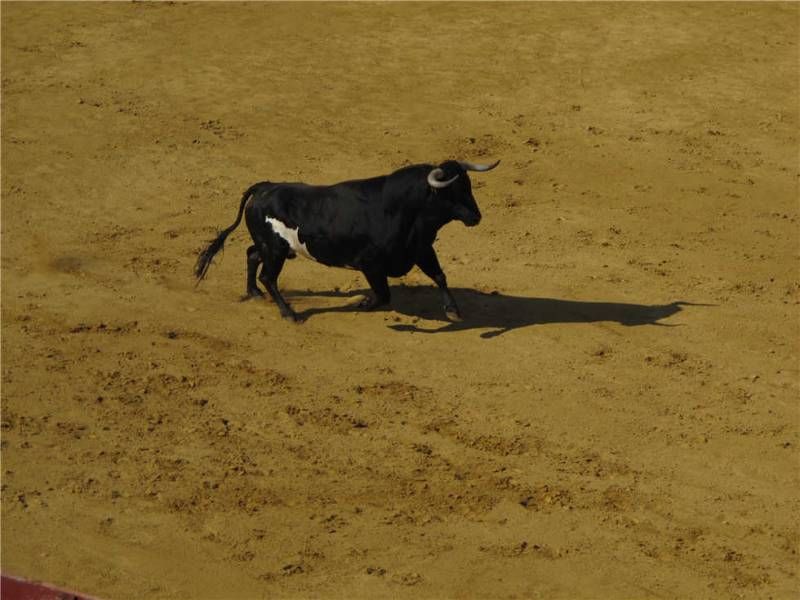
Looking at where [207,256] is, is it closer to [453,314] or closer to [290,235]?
[290,235]

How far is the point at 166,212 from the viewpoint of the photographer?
49.2ft

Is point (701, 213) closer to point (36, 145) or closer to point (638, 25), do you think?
point (638, 25)

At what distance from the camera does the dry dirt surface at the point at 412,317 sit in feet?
32.1

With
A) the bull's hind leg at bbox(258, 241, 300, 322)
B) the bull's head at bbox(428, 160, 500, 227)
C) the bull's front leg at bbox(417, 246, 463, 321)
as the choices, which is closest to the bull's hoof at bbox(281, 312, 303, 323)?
the bull's hind leg at bbox(258, 241, 300, 322)

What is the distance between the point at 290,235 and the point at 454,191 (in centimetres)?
133

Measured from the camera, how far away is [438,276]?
495 inches

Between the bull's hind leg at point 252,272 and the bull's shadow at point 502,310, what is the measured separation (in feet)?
1.05

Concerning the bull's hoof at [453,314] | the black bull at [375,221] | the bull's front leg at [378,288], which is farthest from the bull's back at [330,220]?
the bull's hoof at [453,314]

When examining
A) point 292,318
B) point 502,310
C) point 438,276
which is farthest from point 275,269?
point 502,310

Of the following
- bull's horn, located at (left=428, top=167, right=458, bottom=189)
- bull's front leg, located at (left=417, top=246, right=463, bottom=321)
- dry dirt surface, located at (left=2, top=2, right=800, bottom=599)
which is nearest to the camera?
dry dirt surface, located at (left=2, top=2, right=800, bottom=599)

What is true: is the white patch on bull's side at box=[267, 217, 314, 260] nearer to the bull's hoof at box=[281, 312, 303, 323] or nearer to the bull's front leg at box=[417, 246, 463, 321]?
the bull's hoof at box=[281, 312, 303, 323]

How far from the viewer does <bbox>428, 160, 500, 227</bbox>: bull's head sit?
40.3 feet

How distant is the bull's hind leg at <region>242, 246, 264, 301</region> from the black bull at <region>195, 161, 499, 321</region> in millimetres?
292

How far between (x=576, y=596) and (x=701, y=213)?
6485 millimetres
